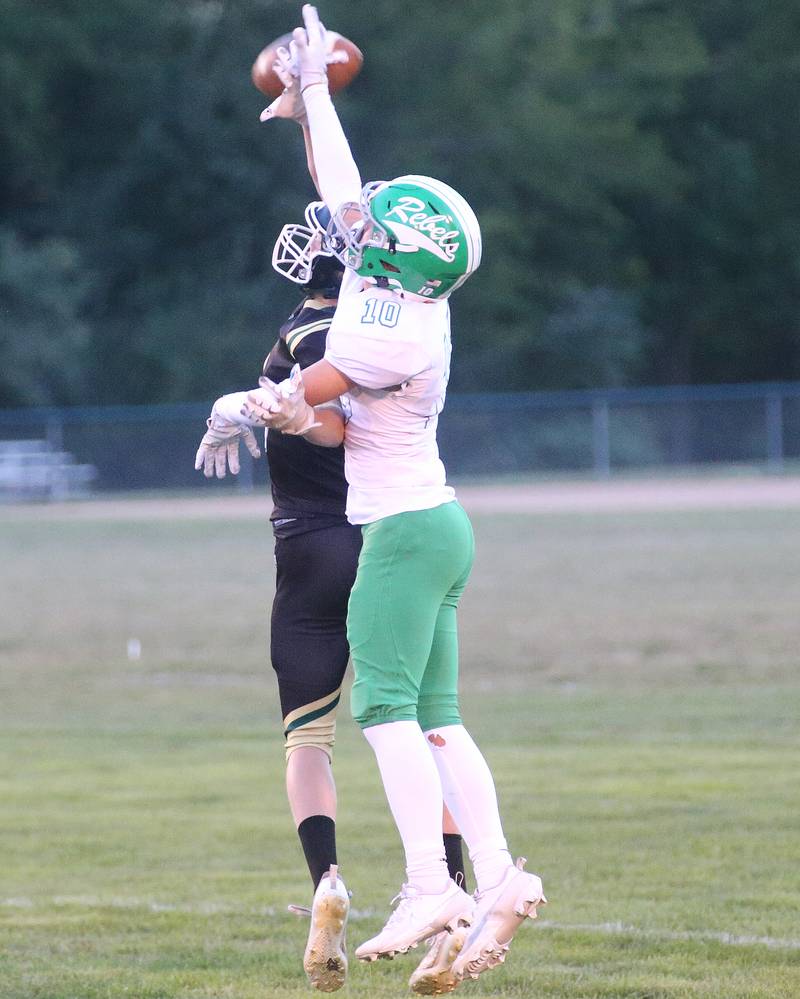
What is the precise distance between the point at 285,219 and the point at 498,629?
27.6 meters

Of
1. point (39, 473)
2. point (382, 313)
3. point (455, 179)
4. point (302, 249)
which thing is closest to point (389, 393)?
point (382, 313)

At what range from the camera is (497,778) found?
9.34m

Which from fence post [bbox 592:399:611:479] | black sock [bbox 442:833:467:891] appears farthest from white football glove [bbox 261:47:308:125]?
fence post [bbox 592:399:611:479]

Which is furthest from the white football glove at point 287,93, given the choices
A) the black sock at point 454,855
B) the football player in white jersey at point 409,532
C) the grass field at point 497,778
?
the grass field at point 497,778

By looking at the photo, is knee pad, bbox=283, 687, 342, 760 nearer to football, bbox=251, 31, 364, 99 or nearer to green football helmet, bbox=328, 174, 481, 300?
green football helmet, bbox=328, 174, 481, 300

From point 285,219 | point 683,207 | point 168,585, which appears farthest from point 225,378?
point 168,585

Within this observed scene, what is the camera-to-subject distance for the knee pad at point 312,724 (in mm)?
4996

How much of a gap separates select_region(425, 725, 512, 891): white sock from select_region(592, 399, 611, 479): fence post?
33218 millimetres

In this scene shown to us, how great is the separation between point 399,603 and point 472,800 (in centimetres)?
54

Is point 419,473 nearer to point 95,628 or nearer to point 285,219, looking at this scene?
point 95,628

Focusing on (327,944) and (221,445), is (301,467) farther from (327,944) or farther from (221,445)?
(327,944)

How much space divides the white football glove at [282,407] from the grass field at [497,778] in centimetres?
187

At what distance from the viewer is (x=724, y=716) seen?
1134cm

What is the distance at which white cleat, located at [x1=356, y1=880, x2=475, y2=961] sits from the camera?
13.8 feet
